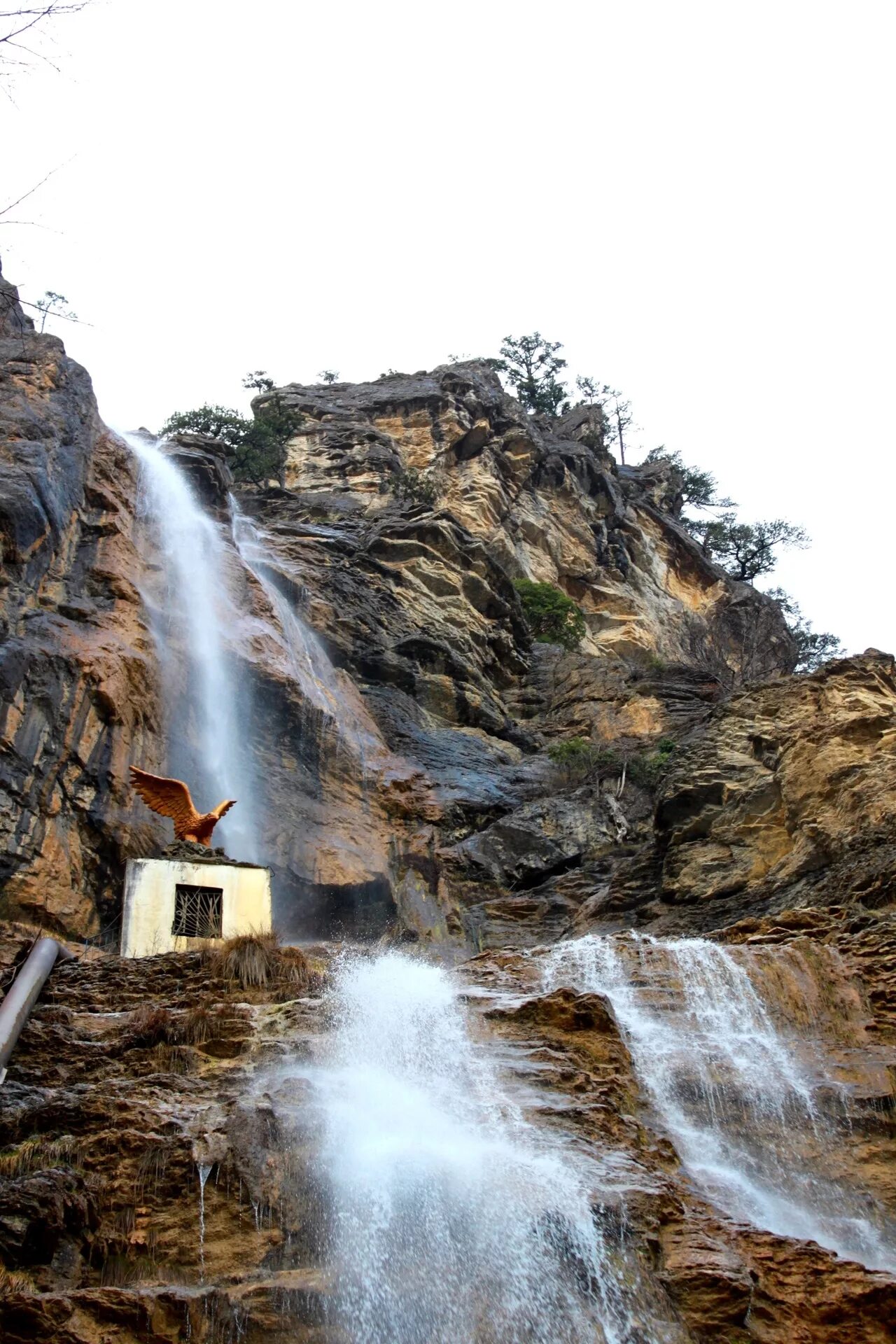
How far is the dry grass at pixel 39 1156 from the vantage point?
7152 mm

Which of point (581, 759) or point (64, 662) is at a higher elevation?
point (581, 759)

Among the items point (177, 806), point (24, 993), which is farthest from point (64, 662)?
point (24, 993)

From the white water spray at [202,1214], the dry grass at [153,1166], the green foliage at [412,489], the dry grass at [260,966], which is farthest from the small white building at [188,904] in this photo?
the green foliage at [412,489]

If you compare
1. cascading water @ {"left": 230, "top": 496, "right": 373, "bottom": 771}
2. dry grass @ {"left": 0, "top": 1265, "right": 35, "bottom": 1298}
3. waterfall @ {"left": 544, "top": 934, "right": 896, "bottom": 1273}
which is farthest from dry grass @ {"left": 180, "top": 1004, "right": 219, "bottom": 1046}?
cascading water @ {"left": 230, "top": 496, "right": 373, "bottom": 771}

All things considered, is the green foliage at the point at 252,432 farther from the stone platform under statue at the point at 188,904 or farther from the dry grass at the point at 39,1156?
the dry grass at the point at 39,1156

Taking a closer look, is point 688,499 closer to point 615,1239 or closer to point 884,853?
point 884,853

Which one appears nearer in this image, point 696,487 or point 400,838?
point 400,838

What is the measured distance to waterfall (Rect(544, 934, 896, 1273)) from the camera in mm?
8742

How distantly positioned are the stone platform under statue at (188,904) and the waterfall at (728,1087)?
4612 mm

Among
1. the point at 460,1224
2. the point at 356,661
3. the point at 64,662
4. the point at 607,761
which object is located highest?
the point at 356,661

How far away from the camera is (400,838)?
67.6 ft

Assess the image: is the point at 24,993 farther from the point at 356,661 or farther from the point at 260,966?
the point at 356,661

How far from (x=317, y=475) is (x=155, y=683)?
730 inches

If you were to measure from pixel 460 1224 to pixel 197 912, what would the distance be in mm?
8677
